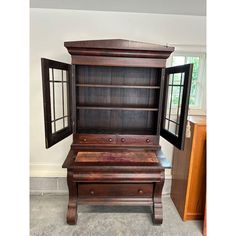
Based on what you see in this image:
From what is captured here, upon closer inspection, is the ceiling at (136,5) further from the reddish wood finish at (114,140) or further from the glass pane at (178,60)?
the reddish wood finish at (114,140)

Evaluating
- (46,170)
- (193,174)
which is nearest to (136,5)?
(193,174)

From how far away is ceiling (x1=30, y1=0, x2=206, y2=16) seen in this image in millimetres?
1807

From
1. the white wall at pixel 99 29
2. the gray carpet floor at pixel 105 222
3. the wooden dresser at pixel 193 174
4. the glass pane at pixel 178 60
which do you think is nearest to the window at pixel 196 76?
the glass pane at pixel 178 60

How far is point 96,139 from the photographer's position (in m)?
2.00

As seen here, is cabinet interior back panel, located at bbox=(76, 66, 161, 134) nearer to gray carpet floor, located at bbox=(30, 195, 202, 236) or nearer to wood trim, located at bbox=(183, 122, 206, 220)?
wood trim, located at bbox=(183, 122, 206, 220)

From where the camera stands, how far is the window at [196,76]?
2287mm

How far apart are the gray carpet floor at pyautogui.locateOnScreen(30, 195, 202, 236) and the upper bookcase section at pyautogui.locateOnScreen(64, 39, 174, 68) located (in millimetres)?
1531

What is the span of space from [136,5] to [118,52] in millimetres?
549

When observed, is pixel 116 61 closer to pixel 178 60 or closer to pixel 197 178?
pixel 178 60

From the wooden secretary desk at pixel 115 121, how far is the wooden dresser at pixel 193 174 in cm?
22

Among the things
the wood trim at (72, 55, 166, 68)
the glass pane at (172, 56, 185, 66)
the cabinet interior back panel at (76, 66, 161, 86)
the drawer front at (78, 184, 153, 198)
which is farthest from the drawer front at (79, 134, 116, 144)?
the glass pane at (172, 56, 185, 66)

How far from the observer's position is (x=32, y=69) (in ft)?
7.06
